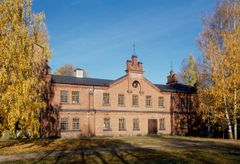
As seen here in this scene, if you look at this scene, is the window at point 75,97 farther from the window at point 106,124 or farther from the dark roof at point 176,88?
the dark roof at point 176,88

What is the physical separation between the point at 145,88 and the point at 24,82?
22.6 m

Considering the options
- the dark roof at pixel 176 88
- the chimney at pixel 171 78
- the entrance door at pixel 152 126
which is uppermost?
the chimney at pixel 171 78

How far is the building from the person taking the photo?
28875mm

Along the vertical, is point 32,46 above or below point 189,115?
above

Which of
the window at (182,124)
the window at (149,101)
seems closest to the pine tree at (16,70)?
the window at (149,101)

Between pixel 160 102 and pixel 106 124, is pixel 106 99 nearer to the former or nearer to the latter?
pixel 106 124

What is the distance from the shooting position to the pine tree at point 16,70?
45.4 feet

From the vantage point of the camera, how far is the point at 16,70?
47.8ft

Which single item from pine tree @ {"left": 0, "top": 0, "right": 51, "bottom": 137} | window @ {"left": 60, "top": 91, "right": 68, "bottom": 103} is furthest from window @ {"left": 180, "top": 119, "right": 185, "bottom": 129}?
pine tree @ {"left": 0, "top": 0, "right": 51, "bottom": 137}

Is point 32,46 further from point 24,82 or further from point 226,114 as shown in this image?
point 226,114

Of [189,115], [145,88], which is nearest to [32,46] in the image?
[145,88]

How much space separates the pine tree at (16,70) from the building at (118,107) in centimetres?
1291

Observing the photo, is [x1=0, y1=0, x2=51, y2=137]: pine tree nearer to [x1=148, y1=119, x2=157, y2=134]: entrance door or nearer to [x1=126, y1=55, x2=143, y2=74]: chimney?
[x1=126, y1=55, x2=143, y2=74]: chimney

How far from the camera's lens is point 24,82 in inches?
563
